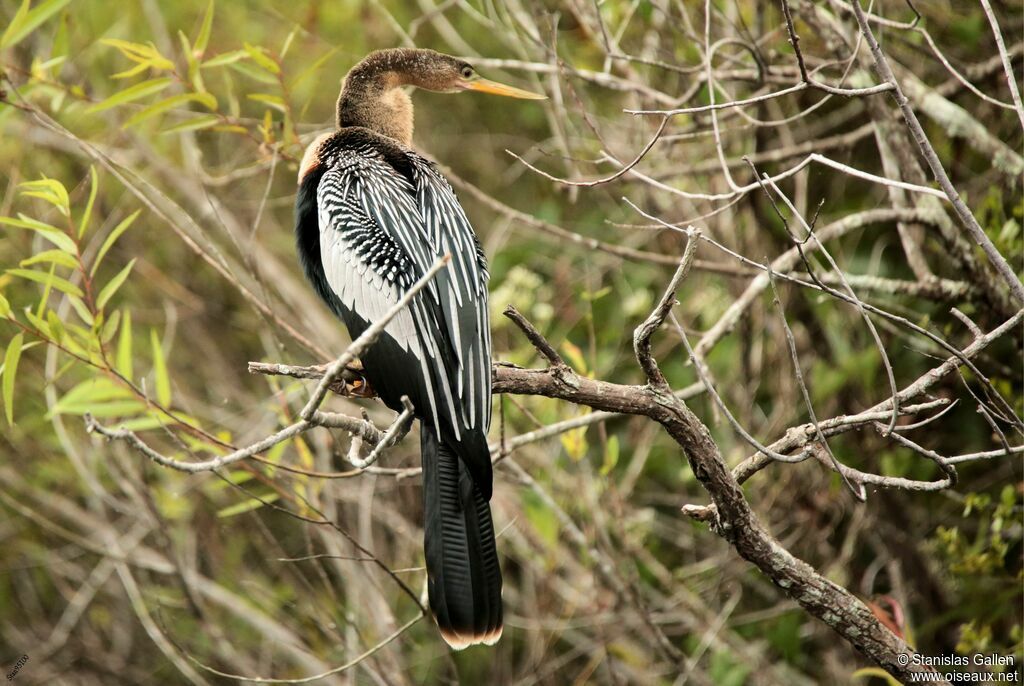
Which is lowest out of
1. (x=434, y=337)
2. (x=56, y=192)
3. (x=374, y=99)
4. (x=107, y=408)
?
(x=107, y=408)

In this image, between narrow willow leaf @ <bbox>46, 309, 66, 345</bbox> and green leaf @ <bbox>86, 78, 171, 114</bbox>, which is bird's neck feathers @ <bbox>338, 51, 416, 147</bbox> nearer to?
green leaf @ <bbox>86, 78, 171, 114</bbox>

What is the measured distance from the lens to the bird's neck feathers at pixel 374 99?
2.83 metres

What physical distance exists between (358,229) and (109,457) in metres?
2.10

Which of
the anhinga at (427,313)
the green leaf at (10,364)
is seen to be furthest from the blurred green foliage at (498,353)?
the anhinga at (427,313)

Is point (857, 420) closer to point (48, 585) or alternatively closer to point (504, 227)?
point (504, 227)

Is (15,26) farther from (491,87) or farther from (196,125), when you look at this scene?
(491,87)

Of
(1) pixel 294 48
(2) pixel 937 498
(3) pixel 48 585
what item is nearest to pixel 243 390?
(3) pixel 48 585

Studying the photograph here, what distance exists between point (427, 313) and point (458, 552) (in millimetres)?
497

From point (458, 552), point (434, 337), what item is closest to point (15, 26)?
point (434, 337)

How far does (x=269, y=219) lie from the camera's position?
4.86 m

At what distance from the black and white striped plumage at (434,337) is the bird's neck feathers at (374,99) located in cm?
42

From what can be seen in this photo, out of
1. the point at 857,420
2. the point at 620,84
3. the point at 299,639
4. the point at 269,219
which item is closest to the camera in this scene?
the point at 857,420

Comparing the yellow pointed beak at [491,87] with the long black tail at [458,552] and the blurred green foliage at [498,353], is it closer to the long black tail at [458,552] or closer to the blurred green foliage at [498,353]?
the blurred green foliage at [498,353]

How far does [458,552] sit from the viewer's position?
198 centimetres
